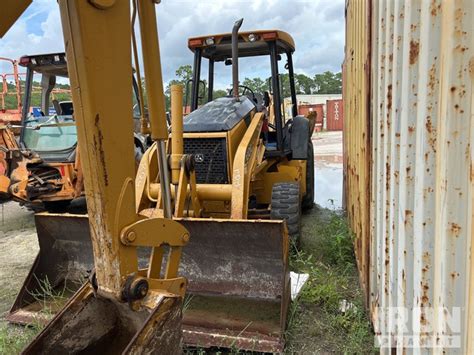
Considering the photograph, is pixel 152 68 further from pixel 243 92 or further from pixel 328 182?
pixel 328 182

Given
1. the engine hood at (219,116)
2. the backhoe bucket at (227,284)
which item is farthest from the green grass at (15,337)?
the engine hood at (219,116)

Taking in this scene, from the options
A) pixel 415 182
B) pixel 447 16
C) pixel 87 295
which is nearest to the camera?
pixel 447 16

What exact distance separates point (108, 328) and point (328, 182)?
7.98m

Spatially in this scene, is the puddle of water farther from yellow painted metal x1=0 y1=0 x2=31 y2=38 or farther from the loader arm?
yellow painted metal x1=0 y1=0 x2=31 y2=38

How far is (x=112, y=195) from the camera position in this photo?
1.98 m

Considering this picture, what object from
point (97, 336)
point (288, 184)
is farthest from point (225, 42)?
point (97, 336)

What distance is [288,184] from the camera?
473 centimetres

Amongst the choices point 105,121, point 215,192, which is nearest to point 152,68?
point 105,121

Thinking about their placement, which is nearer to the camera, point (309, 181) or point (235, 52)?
point (235, 52)

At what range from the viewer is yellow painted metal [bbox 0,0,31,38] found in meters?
1.75

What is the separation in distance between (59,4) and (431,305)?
1935 mm

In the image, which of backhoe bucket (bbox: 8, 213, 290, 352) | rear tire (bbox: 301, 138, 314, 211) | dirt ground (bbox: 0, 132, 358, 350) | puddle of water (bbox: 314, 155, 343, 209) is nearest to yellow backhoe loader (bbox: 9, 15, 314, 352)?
backhoe bucket (bbox: 8, 213, 290, 352)

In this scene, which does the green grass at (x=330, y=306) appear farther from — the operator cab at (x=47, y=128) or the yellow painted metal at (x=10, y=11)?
the operator cab at (x=47, y=128)

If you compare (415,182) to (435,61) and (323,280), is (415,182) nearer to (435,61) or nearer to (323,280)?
(435,61)
